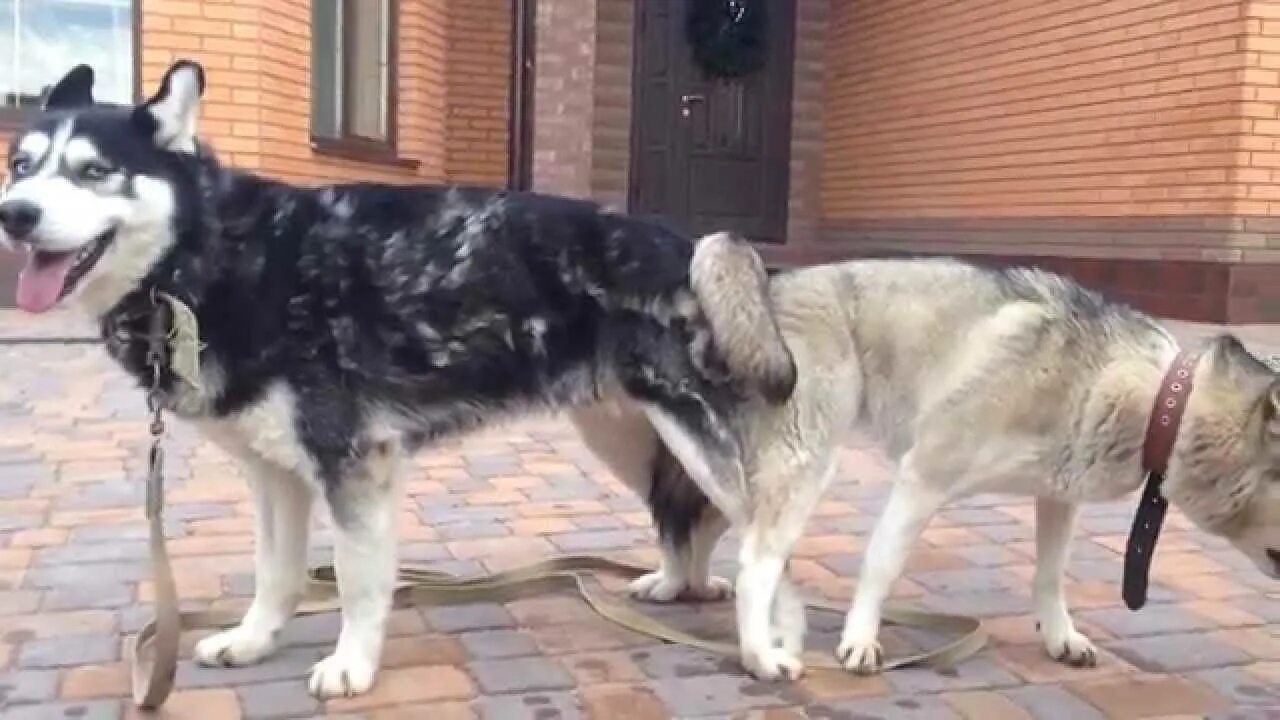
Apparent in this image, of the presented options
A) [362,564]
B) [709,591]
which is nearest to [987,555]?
[709,591]

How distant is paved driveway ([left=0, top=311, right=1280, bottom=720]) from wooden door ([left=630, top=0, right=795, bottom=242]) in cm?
918

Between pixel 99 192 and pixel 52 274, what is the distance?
209mm

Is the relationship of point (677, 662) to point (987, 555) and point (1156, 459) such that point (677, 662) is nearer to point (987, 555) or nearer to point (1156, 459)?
point (1156, 459)

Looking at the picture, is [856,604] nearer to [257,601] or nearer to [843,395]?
[843,395]

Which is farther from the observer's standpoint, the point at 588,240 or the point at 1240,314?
the point at 1240,314

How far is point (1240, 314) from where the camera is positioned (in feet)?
30.7

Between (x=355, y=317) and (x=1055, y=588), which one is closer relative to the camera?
(x=355, y=317)

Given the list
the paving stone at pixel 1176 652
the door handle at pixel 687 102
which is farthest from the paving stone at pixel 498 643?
the door handle at pixel 687 102

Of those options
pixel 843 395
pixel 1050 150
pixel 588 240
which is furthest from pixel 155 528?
pixel 1050 150

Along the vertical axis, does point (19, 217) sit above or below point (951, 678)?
above

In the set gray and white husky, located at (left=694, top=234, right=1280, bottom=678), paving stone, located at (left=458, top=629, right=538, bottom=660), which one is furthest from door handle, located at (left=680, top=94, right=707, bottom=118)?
paving stone, located at (left=458, top=629, right=538, bottom=660)

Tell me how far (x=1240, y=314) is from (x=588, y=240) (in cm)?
745

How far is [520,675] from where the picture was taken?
10.8 ft

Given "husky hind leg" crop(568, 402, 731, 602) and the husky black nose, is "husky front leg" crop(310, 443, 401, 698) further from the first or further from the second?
the husky black nose
